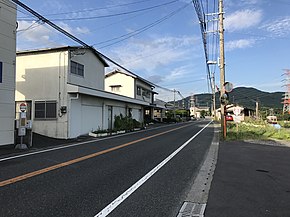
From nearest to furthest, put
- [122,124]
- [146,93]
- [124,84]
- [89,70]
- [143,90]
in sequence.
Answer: [89,70], [122,124], [124,84], [143,90], [146,93]

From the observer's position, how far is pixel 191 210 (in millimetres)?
4672

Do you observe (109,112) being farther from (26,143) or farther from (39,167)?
(39,167)

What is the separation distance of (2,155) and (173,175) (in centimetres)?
745

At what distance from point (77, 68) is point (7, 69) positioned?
27.1 feet

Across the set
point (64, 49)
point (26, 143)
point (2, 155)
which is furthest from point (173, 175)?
point (64, 49)

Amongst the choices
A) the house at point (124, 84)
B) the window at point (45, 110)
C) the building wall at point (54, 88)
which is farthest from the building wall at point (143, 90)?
the window at point (45, 110)

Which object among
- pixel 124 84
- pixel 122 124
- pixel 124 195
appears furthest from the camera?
pixel 124 84

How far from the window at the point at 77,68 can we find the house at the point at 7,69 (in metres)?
6.64

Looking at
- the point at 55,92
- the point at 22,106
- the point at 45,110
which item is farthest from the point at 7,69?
the point at 45,110

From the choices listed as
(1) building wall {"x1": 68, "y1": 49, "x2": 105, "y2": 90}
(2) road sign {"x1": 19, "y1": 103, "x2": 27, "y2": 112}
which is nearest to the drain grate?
(2) road sign {"x1": 19, "y1": 103, "x2": 27, "y2": 112}

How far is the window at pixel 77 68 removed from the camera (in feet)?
67.3

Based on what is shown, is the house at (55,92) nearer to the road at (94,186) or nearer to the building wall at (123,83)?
the road at (94,186)

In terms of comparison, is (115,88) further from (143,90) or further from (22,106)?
(22,106)

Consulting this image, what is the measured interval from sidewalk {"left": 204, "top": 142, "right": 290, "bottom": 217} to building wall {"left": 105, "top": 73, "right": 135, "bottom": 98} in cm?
3047
